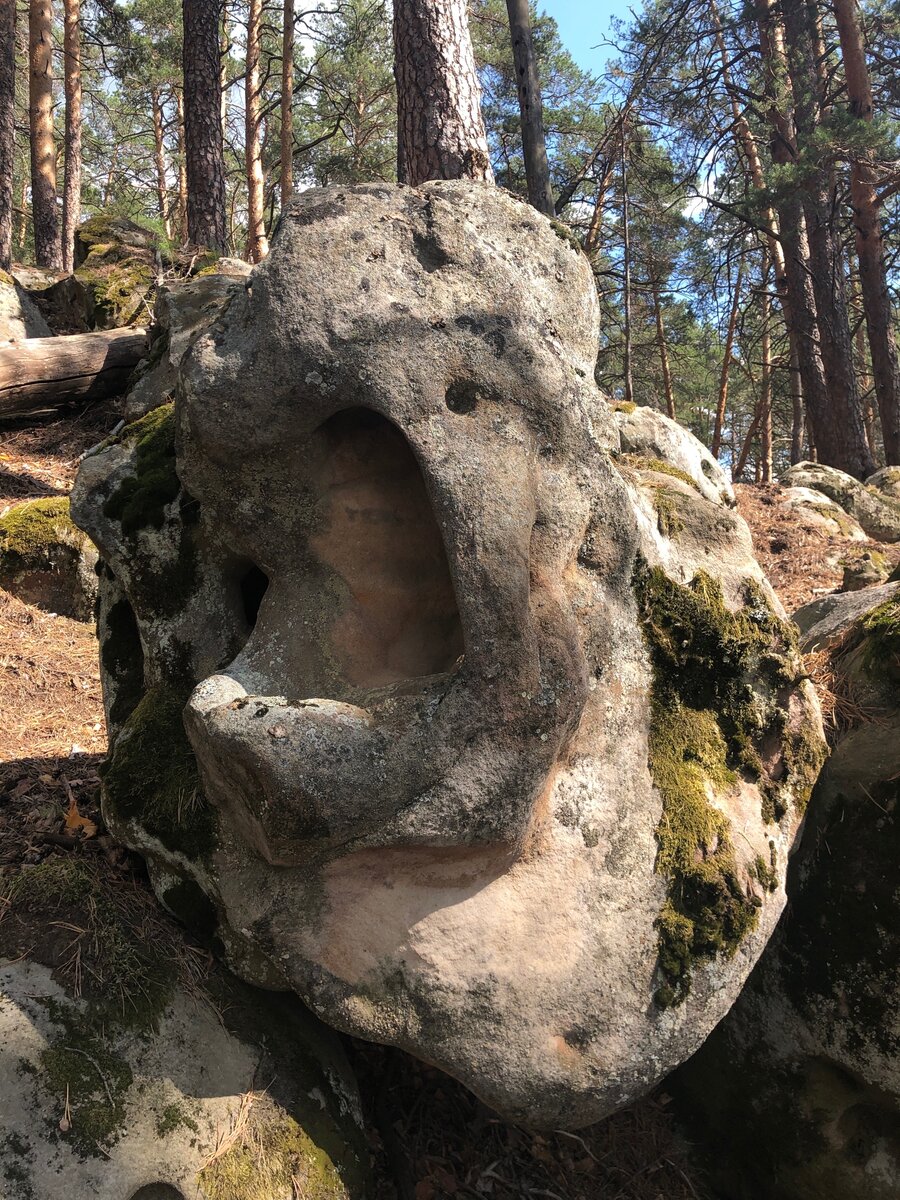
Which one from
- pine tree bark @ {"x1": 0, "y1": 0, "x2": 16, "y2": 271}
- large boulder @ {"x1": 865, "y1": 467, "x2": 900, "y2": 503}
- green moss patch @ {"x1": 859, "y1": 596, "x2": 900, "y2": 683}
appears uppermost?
pine tree bark @ {"x1": 0, "y1": 0, "x2": 16, "y2": 271}

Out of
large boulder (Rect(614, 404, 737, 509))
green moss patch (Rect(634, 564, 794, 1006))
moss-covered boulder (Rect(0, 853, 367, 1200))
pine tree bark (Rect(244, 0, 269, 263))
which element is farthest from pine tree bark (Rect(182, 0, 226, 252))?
moss-covered boulder (Rect(0, 853, 367, 1200))

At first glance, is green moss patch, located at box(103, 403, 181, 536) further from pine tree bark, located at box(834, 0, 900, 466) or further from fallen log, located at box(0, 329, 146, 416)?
pine tree bark, located at box(834, 0, 900, 466)

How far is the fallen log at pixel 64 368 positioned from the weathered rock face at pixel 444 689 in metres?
5.15

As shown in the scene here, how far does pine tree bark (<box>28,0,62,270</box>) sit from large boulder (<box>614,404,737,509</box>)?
11.9 metres

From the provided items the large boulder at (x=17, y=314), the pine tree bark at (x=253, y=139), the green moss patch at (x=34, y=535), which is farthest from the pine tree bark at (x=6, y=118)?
the green moss patch at (x=34, y=535)

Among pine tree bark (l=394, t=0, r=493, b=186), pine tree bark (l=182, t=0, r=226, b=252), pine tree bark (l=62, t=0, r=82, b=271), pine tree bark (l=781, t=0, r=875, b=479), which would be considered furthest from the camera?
pine tree bark (l=62, t=0, r=82, b=271)

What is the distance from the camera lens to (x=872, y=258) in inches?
432

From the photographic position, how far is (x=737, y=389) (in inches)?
798

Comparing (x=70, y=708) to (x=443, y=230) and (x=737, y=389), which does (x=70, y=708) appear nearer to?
(x=443, y=230)

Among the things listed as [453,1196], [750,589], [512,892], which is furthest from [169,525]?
[453,1196]

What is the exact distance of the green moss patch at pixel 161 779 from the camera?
9.03 ft

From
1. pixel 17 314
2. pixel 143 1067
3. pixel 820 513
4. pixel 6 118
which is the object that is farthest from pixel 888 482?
pixel 6 118

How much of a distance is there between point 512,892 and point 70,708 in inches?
129

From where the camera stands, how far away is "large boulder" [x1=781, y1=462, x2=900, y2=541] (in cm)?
968
